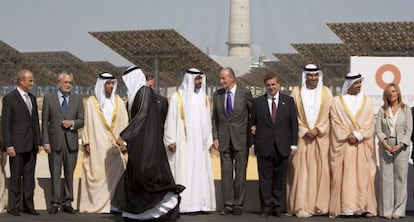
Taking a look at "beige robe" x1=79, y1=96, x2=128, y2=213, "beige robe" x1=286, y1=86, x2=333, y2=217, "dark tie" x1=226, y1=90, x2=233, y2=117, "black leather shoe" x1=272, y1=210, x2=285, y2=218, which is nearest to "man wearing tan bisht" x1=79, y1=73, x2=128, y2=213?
"beige robe" x1=79, y1=96, x2=128, y2=213

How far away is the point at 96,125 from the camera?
27.8 ft

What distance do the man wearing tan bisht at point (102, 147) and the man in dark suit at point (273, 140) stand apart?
159cm

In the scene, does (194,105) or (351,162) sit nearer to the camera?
(351,162)

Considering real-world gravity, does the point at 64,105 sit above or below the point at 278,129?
above

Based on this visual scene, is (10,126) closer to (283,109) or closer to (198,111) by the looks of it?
(198,111)

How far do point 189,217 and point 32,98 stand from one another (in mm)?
2257

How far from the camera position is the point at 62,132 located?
8367mm

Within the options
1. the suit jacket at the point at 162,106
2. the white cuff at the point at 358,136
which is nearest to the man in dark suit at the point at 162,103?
the suit jacket at the point at 162,106

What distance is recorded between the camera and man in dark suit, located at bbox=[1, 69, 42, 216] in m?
8.16

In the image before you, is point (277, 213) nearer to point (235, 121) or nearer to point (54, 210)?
point (235, 121)

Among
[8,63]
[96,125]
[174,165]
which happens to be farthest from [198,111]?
[8,63]

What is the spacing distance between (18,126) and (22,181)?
0.65m

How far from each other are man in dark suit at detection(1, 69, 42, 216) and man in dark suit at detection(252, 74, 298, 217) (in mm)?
2522

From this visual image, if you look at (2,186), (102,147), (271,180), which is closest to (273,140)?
(271,180)
